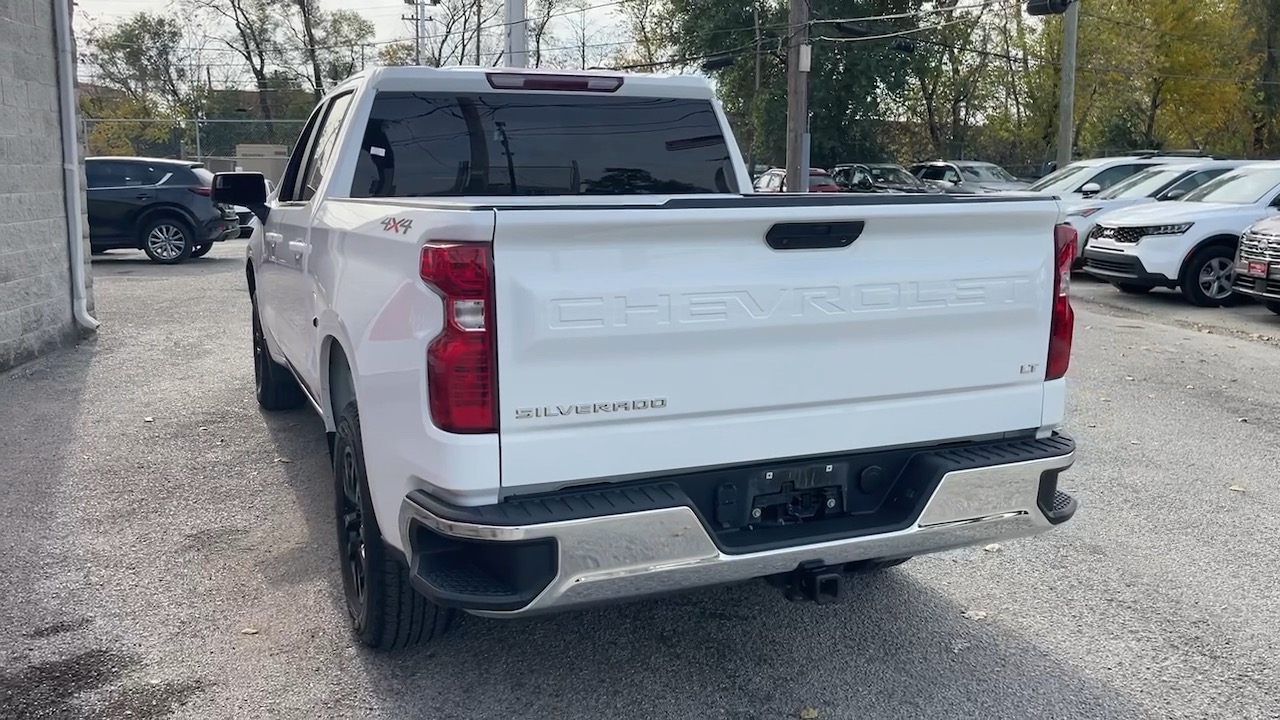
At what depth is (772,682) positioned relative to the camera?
3779mm

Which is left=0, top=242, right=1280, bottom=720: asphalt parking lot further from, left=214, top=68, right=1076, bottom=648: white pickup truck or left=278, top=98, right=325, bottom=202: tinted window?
left=278, top=98, right=325, bottom=202: tinted window

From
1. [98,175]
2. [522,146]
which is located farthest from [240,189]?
[98,175]

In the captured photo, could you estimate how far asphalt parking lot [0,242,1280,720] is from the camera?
3664 mm

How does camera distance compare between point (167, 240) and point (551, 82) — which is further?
point (167, 240)

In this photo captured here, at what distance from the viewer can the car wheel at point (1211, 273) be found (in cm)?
1349

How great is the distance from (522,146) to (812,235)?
211cm

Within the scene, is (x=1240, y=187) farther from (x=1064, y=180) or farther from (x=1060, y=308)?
(x=1060, y=308)

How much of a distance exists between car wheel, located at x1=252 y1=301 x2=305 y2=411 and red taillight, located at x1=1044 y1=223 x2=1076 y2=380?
5.01 meters

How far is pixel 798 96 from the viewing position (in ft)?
79.0

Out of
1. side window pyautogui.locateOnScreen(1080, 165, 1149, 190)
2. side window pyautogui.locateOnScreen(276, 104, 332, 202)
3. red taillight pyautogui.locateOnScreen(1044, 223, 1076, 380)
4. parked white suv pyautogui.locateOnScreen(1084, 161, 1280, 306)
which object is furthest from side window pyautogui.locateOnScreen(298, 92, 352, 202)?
side window pyautogui.locateOnScreen(1080, 165, 1149, 190)

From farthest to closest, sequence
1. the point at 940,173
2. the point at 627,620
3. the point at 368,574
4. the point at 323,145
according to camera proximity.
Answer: the point at 940,173, the point at 323,145, the point at 627,620, the point at 368,574

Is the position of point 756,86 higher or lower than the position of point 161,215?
higher

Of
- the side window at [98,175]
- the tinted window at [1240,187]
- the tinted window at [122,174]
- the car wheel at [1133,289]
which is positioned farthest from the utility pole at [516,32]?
the tinted window at [1240,187]

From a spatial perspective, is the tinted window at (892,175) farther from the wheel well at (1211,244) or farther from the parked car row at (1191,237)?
the wheel well at (1211,244)
